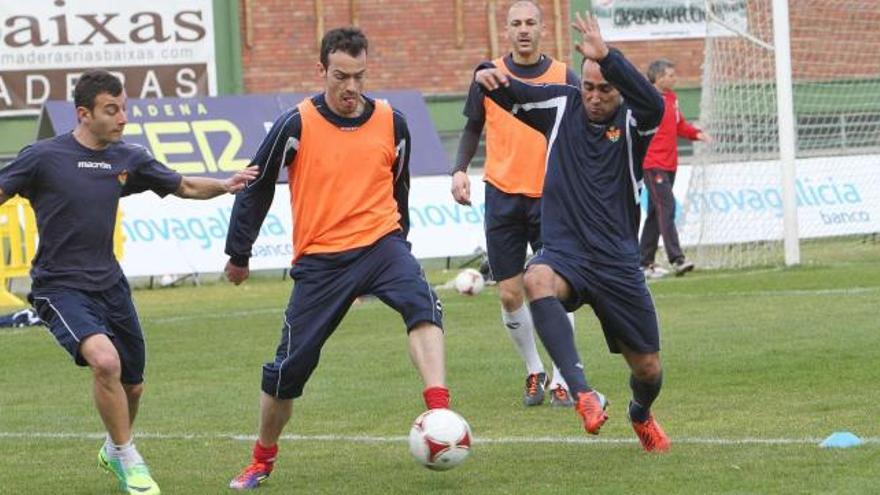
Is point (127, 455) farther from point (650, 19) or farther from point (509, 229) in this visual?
point (650, 19)

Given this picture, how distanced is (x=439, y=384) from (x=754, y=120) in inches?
580

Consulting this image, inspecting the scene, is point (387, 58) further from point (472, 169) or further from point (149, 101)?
point (149, 101)

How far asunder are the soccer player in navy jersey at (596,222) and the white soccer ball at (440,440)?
91 cm

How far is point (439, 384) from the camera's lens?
301 inches

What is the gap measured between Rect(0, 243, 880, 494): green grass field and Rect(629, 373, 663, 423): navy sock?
0.18 meters

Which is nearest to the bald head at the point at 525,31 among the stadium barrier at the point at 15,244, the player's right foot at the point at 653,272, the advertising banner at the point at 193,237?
the player's right foot at the point at 653,272

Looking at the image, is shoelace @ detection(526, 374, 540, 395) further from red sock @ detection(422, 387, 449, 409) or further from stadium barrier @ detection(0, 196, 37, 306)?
stadium barrier @ detection(0, 196, 37, 306)

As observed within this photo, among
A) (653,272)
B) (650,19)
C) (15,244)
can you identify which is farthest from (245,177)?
(650,19)

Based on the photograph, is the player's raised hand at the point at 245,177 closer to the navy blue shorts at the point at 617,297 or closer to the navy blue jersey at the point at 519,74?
the navy blue shorts at the point at 617,297

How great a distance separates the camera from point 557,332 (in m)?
8.38

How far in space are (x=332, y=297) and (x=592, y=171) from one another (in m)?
1.34

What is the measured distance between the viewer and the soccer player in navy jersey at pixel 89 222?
8.08m

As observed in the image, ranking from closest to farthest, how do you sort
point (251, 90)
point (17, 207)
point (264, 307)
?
point (264, 307), point (17, 207), point (251, 90)

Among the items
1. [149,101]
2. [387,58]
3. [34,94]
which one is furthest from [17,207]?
[387,58]
